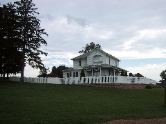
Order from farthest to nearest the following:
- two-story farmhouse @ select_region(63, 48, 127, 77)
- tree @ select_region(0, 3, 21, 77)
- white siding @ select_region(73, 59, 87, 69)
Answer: white siding @ select_region(73, 59, 87, 69) → two-story farmhouse @ select_region(63, 48, 127, 77) → tree @ select_region(0, 3, 21, 77)

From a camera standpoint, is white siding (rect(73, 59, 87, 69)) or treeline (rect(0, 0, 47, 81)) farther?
white siding (rect(73, 59, 87, 69))

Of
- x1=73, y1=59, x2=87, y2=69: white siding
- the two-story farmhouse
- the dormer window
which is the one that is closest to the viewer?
the two-story farmhouse

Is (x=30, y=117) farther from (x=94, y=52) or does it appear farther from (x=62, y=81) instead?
(x=94, y=52)

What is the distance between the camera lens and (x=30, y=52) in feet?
225

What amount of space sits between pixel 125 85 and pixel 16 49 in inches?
862

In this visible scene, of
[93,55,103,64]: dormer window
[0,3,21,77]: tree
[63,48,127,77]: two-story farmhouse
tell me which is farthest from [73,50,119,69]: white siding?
[0,3,21,77]: tree

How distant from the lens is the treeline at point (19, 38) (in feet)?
206

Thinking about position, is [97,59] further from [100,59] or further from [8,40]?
[8,40]

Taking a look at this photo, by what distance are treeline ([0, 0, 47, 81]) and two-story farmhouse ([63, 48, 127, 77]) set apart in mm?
8730

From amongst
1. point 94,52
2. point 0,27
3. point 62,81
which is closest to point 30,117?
point 62,81

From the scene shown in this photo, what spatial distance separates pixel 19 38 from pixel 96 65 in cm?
1404

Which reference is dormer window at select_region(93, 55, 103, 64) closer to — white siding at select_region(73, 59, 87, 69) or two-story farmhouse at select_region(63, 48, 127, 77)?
two-story farmhouse at select_region(63, 48, 127, 77)

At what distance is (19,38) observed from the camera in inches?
2623

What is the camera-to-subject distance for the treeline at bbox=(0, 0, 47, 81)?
6284 centimetres
